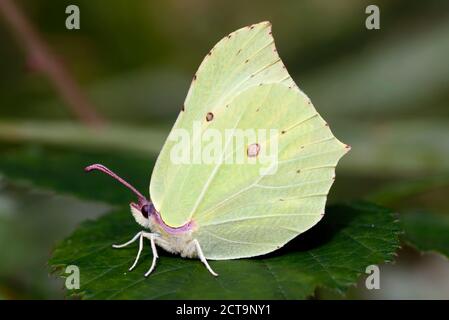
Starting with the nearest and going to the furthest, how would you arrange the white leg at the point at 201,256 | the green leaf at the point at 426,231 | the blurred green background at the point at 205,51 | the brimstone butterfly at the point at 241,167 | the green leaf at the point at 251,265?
the green leaf at the point at 251,265 < the white leg at the point at 201,256 < the brimstone butterfly at the point at 241,167 < the green leaf at the point at 426,231 < the blurred green background at the point at 205,51

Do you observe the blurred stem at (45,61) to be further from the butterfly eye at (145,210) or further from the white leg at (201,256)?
the white leg at (201,256)

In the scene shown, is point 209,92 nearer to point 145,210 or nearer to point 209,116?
point 209,116

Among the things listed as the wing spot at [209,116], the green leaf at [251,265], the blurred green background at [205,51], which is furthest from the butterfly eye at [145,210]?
the blurred green background at [205,51]

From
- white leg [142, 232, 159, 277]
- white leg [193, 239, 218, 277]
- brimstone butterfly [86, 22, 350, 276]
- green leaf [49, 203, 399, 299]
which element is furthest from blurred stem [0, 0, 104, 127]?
white leg [193, 239, 218, 277]

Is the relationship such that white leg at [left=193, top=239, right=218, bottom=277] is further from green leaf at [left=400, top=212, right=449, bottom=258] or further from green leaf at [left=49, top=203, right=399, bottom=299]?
green leaf at [left=400, top=212, right=449, bottom=258]

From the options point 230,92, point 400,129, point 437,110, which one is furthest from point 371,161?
point 230,92

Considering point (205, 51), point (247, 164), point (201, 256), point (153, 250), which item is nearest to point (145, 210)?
point (153, 250)
